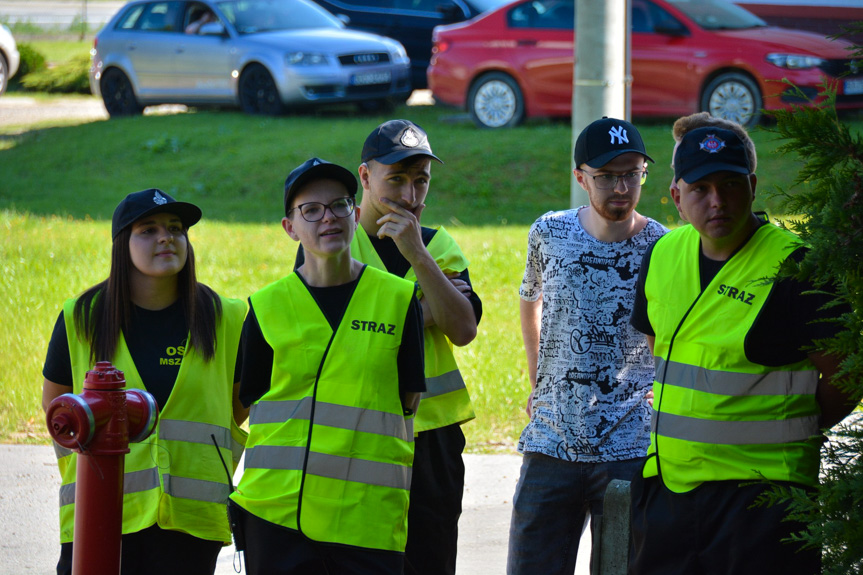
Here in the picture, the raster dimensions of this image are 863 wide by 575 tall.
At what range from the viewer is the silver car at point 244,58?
15.5 meters

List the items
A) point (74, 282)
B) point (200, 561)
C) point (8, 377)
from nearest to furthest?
point (200, 561) → point (8, 377) → point (74, 282)

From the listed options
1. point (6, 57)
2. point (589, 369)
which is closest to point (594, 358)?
point (589, 369)

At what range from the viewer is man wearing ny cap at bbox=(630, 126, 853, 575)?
313 cm

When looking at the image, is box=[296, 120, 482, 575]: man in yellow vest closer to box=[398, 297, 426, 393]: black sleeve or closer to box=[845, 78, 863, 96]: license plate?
box=[398, 297, 426, 393]: black sleeve

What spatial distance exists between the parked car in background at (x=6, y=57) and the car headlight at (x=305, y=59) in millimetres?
7508

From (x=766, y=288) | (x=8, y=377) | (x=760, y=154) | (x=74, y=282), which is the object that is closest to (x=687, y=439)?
(x=766, y=288)

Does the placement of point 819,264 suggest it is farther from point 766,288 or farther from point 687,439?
point 687,439

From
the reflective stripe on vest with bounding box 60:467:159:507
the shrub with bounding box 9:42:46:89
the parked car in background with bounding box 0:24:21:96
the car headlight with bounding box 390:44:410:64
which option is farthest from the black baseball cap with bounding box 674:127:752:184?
the shrub with bounding box 9:42:46:89

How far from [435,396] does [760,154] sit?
9.54 m

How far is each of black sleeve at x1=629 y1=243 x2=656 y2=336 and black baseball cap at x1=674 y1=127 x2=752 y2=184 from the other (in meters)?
0.35

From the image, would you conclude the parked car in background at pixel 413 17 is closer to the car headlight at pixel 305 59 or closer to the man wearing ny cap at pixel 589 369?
the car headlight at pixel 305 59

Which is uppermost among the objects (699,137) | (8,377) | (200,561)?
(699,137)

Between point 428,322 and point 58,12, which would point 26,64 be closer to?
point 58,12

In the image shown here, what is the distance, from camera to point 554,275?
4.05 meters
